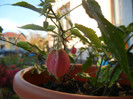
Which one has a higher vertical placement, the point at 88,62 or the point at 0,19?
the point at 0,19

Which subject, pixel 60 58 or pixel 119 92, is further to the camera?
pixel 119 92

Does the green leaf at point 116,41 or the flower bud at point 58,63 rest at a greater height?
the green leaf at point 116,41

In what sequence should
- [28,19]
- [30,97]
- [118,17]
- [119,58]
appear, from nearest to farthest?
[119,58] → [30,97] → [28,19] → [118,17]

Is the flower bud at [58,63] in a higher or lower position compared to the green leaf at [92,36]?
lower

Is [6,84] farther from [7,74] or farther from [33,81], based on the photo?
[33,81]

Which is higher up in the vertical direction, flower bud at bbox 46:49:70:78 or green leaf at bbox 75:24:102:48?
green leaf at bbox 75:24:102:48

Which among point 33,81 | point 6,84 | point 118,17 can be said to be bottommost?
point 6,84

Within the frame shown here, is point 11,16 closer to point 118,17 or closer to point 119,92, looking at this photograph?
point 119,92

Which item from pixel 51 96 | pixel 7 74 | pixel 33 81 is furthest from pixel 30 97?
pixel 7 74

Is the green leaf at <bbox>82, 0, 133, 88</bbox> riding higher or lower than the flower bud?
higher

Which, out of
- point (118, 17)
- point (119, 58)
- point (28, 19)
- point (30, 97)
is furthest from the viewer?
point (118, 17)
